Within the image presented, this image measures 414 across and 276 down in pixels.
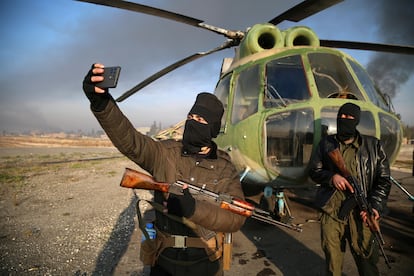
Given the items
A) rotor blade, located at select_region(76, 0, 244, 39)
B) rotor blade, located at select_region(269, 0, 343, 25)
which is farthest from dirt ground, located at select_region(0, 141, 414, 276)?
rotor blade, located at select_region(269, 0, 343, 25)

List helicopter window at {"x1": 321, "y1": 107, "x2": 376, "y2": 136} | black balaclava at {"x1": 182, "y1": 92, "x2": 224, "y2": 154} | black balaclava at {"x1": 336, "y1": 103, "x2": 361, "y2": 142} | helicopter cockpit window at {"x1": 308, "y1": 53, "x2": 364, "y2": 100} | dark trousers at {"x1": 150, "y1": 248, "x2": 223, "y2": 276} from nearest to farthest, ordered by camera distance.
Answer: dark trousers at {"x1": 150, "y1": 248, "x2": 223, "y2": 276} < black balaclava at {"x1": 182, "y1": 92, "x2": 224, "y2": 154} < black balaclava at {"x1": 336, "y1": 103, "x2": 361, "y2": 142} < helicopter window at {"x1": 321, "y1": 107, "x2": 376, "y2": 136} < helicopter cockpit window at {"x1": 308, "y1": 53, "x2": 364, "y2": 100}

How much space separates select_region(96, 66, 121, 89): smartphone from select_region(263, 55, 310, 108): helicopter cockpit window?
283cm

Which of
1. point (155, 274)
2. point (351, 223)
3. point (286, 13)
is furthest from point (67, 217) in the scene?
point (286, 13)

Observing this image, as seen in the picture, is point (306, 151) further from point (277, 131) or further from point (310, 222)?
point (310, 222)

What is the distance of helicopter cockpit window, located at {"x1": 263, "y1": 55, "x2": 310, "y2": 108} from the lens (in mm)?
3857

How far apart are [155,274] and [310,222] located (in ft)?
13.8

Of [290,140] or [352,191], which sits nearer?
[352,191]

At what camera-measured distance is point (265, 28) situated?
16.0 ft

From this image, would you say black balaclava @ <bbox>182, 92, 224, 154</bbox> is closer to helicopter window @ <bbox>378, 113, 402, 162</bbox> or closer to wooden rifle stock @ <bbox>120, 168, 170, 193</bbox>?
wooden rifle stock @ <bbox>120, 168, 170, 193</bbox>

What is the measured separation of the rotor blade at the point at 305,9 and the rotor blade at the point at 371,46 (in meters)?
1.01

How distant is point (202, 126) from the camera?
1.96 metres

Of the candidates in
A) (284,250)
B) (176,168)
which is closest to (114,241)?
(284,250)

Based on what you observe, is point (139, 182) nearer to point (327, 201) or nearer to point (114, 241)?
point (327, 201)

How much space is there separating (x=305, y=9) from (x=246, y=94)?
1.94 m
